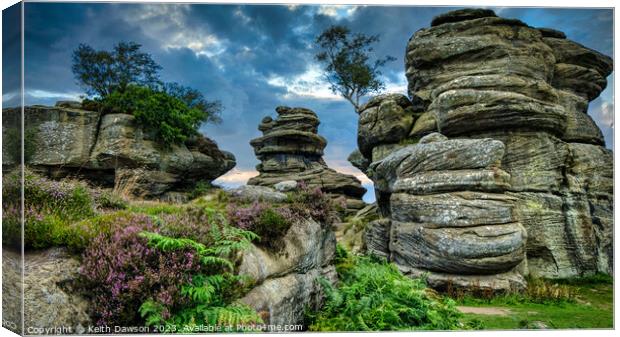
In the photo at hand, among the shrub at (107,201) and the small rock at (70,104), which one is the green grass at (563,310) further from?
the small rock at (70,104)

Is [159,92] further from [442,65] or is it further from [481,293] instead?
[481,293]

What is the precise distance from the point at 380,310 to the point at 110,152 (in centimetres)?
2043

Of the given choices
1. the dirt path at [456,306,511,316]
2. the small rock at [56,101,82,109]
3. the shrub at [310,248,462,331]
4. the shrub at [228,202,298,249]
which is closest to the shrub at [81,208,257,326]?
the shrub at [228,202,298,249]

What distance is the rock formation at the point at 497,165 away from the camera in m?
14.6

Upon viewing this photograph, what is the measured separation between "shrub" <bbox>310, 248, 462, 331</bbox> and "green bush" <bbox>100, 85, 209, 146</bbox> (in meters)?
19.0

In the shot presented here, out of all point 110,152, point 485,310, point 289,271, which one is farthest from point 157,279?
point 110,152

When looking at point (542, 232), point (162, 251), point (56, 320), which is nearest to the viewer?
point (56, 320)

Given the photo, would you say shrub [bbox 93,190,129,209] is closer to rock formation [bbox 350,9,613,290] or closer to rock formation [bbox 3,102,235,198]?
rock formation [bbox 3,102,235,198]

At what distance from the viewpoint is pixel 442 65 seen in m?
22.9

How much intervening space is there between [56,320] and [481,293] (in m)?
13.7

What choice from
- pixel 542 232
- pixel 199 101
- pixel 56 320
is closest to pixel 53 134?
pixel 199 101

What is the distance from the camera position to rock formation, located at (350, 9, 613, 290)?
47.8 feet

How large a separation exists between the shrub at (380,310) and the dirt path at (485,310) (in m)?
3.35

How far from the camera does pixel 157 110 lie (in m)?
23.2
